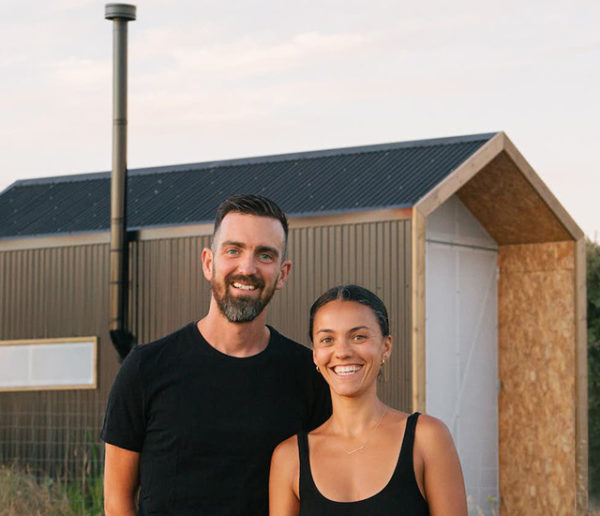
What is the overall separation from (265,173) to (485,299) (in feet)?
10.6

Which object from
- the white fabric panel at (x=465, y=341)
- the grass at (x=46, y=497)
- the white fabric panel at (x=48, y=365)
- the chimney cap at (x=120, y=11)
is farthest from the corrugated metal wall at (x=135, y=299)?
the chimney cap at (x=120, y=11)

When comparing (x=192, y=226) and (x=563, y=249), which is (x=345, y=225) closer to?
(x=192, y=226)

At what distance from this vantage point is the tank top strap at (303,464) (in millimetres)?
3724

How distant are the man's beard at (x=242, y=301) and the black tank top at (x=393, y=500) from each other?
26.2 inches

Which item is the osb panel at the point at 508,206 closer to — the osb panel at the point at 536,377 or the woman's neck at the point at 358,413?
the osb panel at the point at 536,377

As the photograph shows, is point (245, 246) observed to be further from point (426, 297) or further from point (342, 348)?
point (426, 297)

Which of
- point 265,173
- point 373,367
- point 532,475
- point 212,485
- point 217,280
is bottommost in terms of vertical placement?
point 532,475

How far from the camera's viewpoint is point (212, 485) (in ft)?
13.1

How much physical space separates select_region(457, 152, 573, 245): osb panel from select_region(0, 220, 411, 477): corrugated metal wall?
2.02 meters

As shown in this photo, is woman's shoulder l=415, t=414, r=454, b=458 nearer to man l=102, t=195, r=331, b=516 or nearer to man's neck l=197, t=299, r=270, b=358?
man l=102, t=195, r=331, b=516

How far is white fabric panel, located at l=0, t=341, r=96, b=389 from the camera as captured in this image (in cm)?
1458

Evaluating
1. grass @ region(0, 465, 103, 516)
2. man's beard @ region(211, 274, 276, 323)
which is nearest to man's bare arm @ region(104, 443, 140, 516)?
man's beard @ region(211, 274, 276, 323)

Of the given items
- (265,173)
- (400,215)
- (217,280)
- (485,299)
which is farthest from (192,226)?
(217,280)

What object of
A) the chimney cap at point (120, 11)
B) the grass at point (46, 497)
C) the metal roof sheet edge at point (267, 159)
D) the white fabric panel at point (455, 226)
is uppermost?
the chimney cap at point (120, 11)
